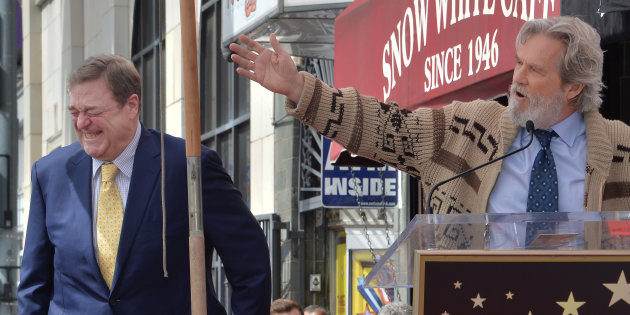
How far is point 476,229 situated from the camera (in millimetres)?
3018

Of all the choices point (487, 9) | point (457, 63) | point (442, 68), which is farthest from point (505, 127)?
point (442, 68)

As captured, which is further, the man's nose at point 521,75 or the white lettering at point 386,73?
the white lettering at point 386,73

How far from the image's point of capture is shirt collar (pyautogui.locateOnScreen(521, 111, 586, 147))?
156 inches

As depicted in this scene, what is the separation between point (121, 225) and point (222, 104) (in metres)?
13.3

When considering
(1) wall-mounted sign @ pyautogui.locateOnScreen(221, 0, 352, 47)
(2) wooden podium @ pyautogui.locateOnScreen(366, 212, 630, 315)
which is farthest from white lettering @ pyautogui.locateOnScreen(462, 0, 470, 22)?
(2) wooden podium @ pyautogui.locateOnScreen(366, 212, 630, 315)

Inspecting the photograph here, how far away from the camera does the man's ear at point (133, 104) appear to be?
4.48 m

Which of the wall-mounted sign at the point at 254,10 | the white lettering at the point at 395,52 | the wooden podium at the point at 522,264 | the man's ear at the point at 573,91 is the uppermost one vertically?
the wall-mounted sign at the point at 254,10

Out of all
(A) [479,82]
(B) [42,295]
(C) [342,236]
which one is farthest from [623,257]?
(C) [342,236]

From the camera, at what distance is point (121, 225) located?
14.7ft

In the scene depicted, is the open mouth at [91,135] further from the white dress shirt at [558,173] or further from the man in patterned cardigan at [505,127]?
the white dress shirt at [558,173]

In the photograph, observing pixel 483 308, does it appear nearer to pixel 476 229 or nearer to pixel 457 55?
pixel 476 229

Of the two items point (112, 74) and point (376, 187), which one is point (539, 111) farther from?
point (376, 187)

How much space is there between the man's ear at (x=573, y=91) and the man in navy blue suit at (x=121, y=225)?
1344mm

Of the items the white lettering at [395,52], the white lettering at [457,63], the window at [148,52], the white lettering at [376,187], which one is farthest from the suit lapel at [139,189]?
the window at [148,52]
